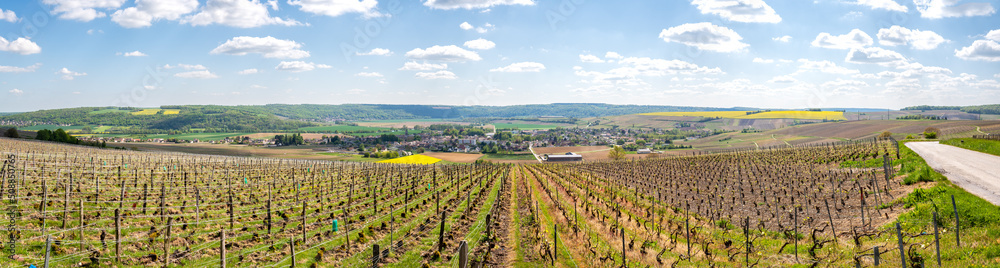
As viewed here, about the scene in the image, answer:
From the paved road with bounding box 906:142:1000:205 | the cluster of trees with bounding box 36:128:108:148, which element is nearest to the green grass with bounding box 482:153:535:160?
the cluster of trees with bounding box 36:128:108:148

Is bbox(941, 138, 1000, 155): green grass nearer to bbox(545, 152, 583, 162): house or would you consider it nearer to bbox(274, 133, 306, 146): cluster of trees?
bbox(545, 152, 583, 162): house

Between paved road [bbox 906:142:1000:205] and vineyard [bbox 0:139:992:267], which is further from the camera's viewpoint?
paved road [bbox 906:142:1000:205]

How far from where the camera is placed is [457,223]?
1948 centimetres

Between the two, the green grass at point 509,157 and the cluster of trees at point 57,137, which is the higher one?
the cluster of trees at point 57,137

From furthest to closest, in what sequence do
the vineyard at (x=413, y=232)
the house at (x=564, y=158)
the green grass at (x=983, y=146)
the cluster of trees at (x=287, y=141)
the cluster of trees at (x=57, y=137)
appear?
the cluster of trees at (x=287, y=141)
the house at (x=564, y=158)
the cluster of trees at (x=57, y=137)
the green grass at (x=983, y=146)
the vineyard at (x=413, y=232)

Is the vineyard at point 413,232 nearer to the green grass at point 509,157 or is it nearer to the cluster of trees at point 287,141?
the green grass at point 509,157

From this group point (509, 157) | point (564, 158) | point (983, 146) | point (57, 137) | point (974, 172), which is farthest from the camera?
point (509, 157)

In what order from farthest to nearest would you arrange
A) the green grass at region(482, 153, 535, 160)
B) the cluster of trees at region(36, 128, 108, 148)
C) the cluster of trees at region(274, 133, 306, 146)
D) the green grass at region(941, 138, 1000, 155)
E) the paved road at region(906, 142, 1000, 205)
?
the cluster of trees at region(274, 133, 306, 146), the green grass at region(482, 153, 535, 160), the cluster of trees at region(36, 128, 108, 148), the green grass at region(941, 138, 1000, 155), the paved road at region(906, 142, 1000, 205)

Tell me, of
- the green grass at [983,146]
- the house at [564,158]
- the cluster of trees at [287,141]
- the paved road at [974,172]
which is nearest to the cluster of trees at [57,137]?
the cluster of trees at [287,141]

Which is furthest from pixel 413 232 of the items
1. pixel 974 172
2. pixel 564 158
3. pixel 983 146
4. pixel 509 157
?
pixel 509 157

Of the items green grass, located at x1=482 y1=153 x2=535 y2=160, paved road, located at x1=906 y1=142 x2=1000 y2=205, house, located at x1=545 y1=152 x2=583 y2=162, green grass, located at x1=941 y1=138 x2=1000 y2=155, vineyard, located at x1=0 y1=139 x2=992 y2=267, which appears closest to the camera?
vineyard, located at x1=0 y1=139 x2=992 y2=267

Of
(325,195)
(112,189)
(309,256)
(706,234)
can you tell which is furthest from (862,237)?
(112,189)

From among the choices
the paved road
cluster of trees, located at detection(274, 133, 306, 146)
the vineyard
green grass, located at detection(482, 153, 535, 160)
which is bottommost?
green grass, located at detection(482, 153, 535, 160)

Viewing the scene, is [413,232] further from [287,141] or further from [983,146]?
[287,141]
